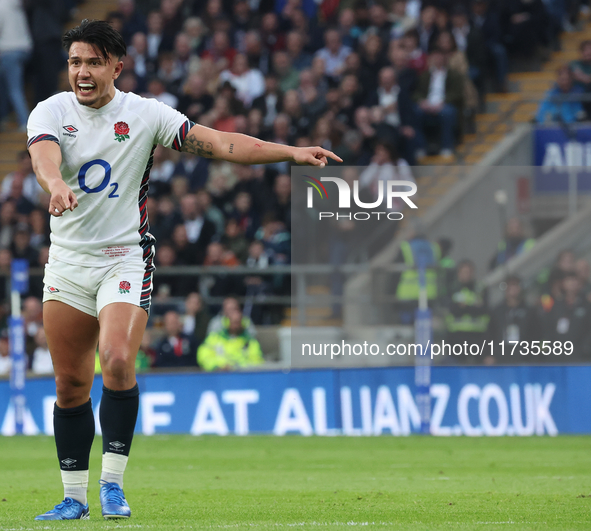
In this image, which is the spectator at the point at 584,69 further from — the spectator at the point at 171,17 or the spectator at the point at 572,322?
the spectator at the point at 171,17

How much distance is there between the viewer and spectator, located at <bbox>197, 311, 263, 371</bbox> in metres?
14.1

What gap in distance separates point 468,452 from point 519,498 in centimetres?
391

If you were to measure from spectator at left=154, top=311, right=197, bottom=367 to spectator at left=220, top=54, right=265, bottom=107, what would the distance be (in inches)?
184

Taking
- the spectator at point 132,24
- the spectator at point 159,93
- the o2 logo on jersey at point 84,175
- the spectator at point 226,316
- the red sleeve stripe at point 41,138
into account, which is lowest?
the spectator at point 226,316

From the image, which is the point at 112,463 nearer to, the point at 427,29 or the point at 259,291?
the point at 259,291

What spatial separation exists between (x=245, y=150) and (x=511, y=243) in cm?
787

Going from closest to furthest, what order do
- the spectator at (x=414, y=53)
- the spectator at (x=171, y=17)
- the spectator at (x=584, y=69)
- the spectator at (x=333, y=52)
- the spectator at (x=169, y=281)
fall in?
the spectator at (x=169, y=281) < the spectator at (x=584, y=69) < the spectator at (x=414, y=53) < the spectator at (x=333, y=52) < the spectator at (x=171, y=17)

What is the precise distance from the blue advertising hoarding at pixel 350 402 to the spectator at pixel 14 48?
22.0 feet

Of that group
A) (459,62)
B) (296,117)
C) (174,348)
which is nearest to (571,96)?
(459,62)

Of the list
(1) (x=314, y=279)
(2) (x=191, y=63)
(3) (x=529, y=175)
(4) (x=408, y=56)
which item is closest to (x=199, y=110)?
(2) (x=191, y=63)

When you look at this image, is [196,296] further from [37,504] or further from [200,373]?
[37,504]

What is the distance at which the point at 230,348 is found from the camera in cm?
1416

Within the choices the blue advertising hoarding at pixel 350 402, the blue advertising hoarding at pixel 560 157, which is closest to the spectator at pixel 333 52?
the blue advertising hoarding at pixel 560 157

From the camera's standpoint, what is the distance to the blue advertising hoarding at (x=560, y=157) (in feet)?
42.9
